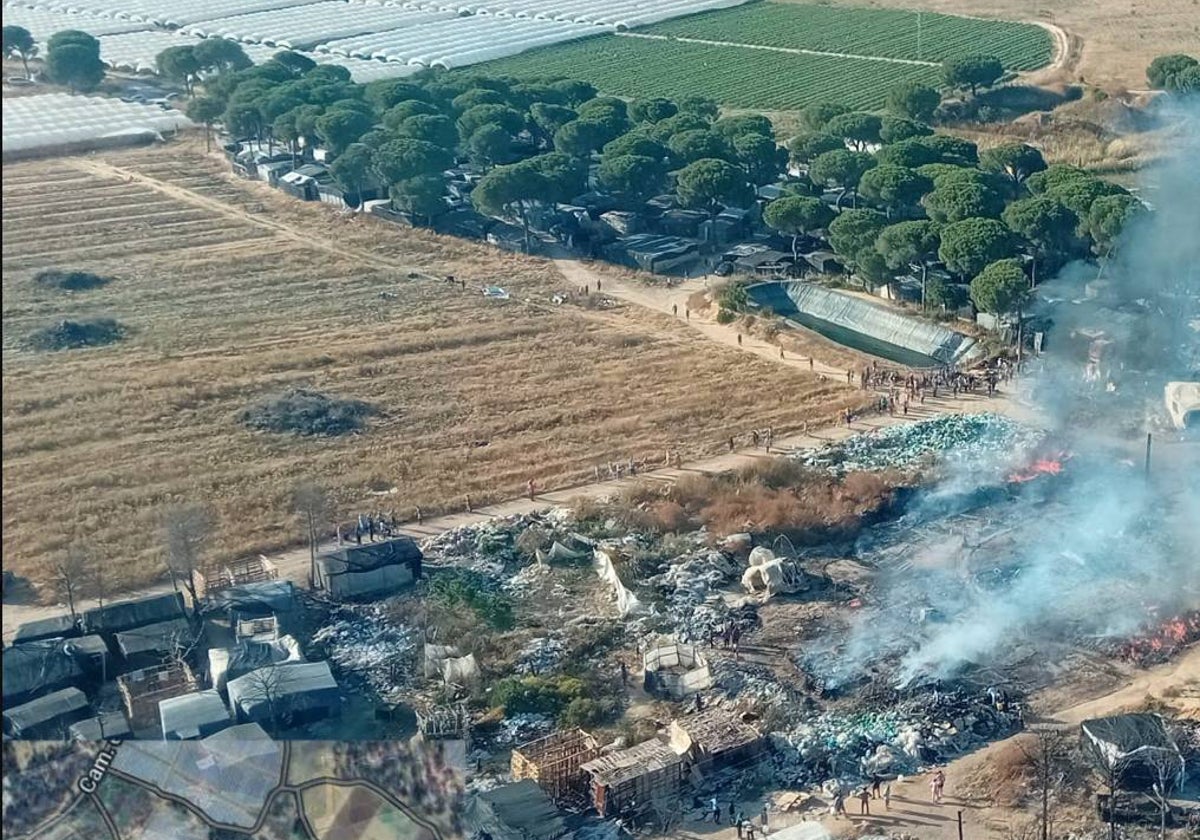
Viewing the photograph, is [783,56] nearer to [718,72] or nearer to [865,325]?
[718,72]

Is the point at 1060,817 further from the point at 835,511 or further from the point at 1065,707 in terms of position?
the point at 835,511

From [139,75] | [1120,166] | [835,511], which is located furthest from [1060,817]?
[139,75]

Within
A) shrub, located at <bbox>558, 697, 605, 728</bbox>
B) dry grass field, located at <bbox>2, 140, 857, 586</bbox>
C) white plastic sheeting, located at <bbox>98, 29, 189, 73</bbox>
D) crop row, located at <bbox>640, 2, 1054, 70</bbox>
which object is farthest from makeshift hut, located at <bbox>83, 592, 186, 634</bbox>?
crop row, located at <bbox>640, 2, 1054, 70</bbox>

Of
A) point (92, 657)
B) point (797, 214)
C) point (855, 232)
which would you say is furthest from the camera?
point (797, 214)

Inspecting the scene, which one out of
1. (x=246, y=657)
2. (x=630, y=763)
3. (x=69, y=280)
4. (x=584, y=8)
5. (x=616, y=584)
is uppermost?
(x=584, y=8)

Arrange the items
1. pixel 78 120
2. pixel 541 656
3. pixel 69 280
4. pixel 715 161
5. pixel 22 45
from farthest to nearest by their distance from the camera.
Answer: pixel 22 45
pixel 78 120
pixel 715 161
pixel 69 280
pixel 541 656

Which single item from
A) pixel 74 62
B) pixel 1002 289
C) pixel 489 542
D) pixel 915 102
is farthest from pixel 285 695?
pixel 74 62
